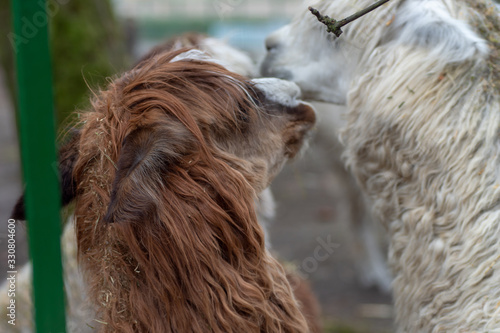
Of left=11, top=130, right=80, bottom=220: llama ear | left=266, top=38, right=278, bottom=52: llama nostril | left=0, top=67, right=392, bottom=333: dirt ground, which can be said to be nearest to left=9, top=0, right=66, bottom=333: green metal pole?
left=11, top=130, right=80, bottom=220: llama ear

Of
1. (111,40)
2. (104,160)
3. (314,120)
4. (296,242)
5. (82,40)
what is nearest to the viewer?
(104,160)

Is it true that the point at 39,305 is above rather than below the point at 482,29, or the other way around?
below

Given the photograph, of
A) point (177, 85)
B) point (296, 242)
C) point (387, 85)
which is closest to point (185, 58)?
point (177, 85)

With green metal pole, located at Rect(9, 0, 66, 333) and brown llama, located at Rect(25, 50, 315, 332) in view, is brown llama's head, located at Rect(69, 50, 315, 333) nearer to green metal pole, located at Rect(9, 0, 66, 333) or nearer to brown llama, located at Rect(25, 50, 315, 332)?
brown llama, located at Rect(25, 50, 315, 332)

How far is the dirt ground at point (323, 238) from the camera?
408 cm

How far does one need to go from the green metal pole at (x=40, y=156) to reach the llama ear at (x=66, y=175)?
0.58 m

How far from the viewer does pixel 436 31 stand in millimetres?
1785

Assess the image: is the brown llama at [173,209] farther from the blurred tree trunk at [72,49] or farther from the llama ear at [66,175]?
the blurred tree trunk at [72,49]

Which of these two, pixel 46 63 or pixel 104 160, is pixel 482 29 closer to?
pixel 104 160

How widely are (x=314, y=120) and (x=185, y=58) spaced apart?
58 cm

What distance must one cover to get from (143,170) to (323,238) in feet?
13.3

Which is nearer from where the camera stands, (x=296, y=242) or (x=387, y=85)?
(x=387, y=85)

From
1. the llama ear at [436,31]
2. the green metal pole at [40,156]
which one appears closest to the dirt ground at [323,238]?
the llama ear at [436,31]

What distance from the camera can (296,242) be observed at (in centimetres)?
526
